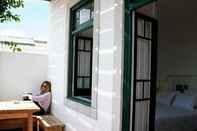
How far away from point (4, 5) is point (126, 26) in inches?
59.3

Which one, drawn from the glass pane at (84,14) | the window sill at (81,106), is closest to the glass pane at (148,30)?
the glass pane at (84,14)

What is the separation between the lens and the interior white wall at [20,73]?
6.68 metres

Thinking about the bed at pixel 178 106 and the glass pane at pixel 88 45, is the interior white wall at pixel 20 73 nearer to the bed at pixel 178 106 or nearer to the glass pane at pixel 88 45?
the glass pane at pixel 88 45

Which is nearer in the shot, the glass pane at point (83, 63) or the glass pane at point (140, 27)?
the glass pane at point (140, 27)

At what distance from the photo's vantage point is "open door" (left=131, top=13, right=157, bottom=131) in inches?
128

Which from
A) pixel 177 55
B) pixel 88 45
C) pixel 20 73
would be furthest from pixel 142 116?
pixel 20 73

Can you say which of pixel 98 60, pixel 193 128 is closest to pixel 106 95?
pixel 98 60

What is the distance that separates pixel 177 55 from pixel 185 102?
1.20 metres

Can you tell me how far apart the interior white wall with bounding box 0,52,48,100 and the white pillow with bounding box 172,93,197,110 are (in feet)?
11.8

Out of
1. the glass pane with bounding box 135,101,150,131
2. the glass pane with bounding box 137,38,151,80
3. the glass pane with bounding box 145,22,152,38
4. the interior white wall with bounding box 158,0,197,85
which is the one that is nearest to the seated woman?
the interior white wall with bounding box 158,0,197,85

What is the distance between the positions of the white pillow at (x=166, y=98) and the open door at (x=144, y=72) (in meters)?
2.05

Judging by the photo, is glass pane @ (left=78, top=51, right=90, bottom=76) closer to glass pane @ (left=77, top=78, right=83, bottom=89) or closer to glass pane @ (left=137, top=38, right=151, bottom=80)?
glass pane @ (left=77, top=78, right=83, bottom=89)

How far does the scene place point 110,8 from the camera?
3.42 meters

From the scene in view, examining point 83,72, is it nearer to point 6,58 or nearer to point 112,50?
point 112,50
